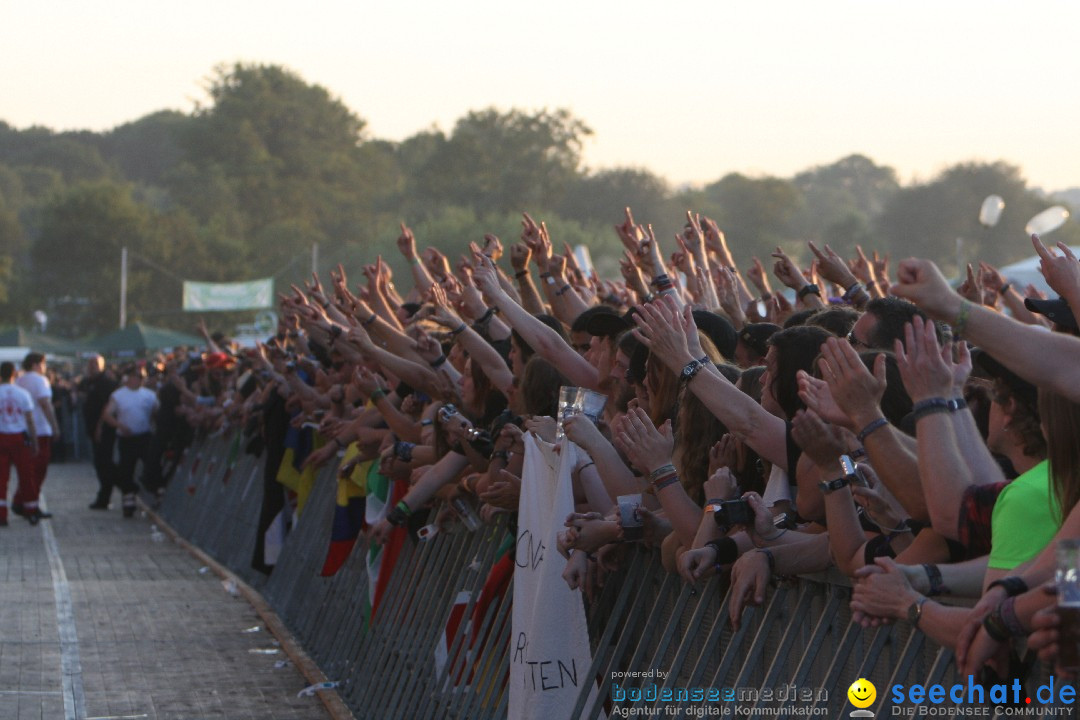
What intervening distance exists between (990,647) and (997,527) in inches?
15.1

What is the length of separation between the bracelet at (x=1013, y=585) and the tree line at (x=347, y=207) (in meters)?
59.8

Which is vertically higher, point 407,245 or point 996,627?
point 407,245

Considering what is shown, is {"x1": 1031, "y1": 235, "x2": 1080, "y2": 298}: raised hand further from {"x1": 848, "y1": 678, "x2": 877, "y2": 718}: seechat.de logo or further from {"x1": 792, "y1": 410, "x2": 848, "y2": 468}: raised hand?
{"x1": 848, "y1": 678, "x2": 877, "y2": 718}: seechat.de logo

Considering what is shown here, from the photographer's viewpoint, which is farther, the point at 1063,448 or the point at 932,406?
the point at 932,406

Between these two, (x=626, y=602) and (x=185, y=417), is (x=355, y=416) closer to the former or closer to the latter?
(x=626, y=602)

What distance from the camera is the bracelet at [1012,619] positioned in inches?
128

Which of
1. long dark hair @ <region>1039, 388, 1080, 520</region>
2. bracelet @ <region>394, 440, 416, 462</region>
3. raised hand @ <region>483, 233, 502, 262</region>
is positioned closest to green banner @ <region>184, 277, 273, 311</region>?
raised hand @ <region>483, 233, 502, 262</region>

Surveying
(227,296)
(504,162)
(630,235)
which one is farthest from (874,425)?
(504,162)

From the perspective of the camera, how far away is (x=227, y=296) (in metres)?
56.9

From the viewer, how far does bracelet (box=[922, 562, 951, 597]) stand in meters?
3.67

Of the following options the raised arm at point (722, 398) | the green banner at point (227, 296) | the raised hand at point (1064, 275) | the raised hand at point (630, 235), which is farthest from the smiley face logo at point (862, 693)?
the green banner at point (227, 296)

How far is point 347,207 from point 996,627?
106801 millimetres

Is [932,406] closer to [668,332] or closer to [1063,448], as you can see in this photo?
[1063,448]

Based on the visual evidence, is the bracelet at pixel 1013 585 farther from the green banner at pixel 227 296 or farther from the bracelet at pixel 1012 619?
the green banner at pixel 227 296
